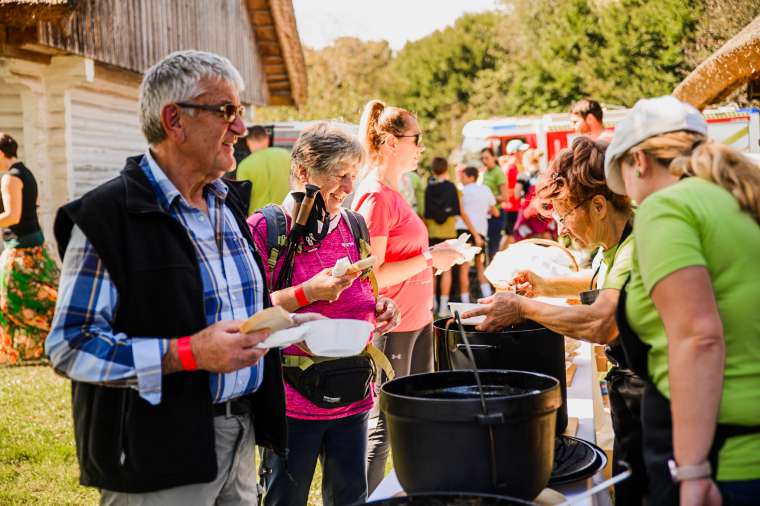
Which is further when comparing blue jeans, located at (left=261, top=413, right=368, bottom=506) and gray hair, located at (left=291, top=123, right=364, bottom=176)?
gray hair, located at (left=291, top=123, right=364, bottom=176)

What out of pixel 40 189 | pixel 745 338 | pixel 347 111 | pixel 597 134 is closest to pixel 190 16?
pixel 40 189

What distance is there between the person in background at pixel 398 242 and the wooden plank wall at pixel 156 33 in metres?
4.67

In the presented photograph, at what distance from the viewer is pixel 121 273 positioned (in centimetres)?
186

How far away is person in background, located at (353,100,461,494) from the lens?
3.77m

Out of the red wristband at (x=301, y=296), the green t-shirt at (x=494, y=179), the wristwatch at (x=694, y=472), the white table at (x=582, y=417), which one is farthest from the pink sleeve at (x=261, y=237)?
the green t-shirt at (x=494, y=179)

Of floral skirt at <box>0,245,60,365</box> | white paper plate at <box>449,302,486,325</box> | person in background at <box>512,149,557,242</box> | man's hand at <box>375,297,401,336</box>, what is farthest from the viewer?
person in background at <box>512,149,557,242</box>

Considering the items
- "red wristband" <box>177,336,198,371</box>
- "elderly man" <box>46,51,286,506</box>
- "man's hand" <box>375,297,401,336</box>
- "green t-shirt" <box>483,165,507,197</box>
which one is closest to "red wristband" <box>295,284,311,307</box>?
"man's hand" <box>375,297,401,336</box>

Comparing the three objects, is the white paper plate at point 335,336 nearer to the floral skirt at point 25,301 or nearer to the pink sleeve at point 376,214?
the pink sleeve at point 376,214

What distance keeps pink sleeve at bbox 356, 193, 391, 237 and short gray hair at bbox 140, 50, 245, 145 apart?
1.71 metres

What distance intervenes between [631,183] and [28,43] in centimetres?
712

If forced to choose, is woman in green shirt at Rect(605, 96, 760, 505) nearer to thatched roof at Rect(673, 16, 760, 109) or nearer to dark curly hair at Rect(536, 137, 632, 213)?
dark curly hair at Rect(536, 137, 632, 213)

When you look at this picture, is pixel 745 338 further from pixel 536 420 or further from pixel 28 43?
pixel 28 43

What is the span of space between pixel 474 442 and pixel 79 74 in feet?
26.2

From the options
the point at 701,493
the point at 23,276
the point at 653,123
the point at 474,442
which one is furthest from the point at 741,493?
the point at 23,276
